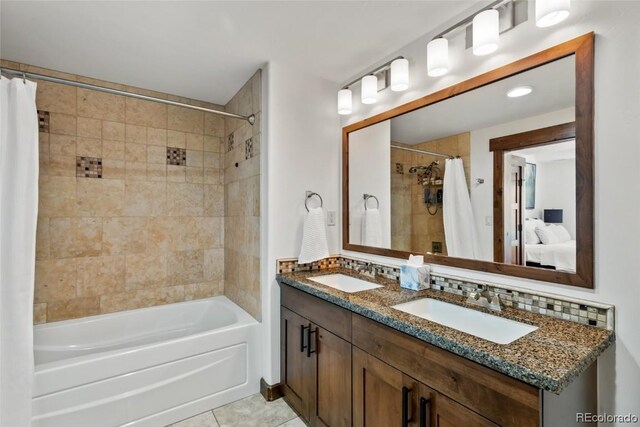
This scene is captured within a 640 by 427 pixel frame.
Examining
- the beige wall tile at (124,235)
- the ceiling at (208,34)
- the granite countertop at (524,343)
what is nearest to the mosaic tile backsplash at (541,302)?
the granite countertop at (524,343)

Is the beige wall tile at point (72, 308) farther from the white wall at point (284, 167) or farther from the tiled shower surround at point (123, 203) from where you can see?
the white wall at point (284, 167)

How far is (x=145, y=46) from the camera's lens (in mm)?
1923

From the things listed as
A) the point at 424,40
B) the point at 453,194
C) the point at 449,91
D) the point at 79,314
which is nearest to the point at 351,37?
the point at 424,40

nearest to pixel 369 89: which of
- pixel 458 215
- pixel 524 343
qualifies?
pixel 458 215

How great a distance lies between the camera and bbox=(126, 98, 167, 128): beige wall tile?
2547 mm

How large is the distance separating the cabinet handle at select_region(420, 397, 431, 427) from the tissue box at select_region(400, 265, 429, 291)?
2.18ft

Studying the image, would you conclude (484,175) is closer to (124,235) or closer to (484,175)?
(484,175)

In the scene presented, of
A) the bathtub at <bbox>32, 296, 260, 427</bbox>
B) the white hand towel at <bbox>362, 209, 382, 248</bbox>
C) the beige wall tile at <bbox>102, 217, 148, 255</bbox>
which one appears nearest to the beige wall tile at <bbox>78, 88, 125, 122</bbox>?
the beige wall tile at <bbox>102, 217, 148, 255</bbox>

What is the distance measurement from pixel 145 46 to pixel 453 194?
210cm

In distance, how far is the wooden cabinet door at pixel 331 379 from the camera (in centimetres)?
152

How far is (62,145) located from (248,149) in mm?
1375

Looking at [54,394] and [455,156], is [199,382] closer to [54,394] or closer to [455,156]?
[54,394]

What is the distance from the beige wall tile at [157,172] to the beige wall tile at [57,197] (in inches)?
20.5

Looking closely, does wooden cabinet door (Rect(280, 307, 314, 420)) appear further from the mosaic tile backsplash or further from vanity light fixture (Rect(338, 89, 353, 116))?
vanity light fixture (Rect(338, 89, 353, 116))
